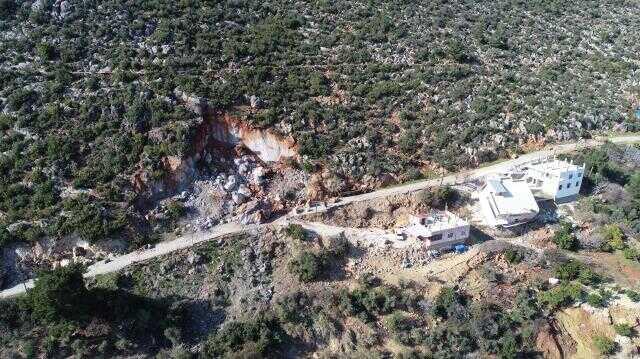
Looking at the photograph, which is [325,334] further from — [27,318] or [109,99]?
[109,99]

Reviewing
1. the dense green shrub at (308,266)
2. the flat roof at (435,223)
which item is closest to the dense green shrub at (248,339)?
the dense green shrub at (308,266)

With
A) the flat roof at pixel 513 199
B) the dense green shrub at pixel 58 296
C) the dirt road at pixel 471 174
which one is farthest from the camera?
the dirt road at pixel 471 174

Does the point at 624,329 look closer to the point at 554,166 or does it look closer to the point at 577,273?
the point at 577,273

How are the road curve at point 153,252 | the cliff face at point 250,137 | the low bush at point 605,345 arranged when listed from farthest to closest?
the cliff face at point 250,137
the road curve at point 153,252
the low bush at point 605,345

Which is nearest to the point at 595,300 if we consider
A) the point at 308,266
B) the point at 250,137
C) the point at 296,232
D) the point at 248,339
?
the point at 308,266

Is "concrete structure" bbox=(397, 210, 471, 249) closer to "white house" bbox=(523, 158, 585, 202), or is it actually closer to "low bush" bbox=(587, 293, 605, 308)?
"white house" bbox=(523, 158, 585, 202)

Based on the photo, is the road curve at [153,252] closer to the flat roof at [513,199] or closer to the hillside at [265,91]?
the hillside at [265,91]

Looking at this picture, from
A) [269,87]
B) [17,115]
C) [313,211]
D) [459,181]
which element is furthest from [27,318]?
[459,181]
